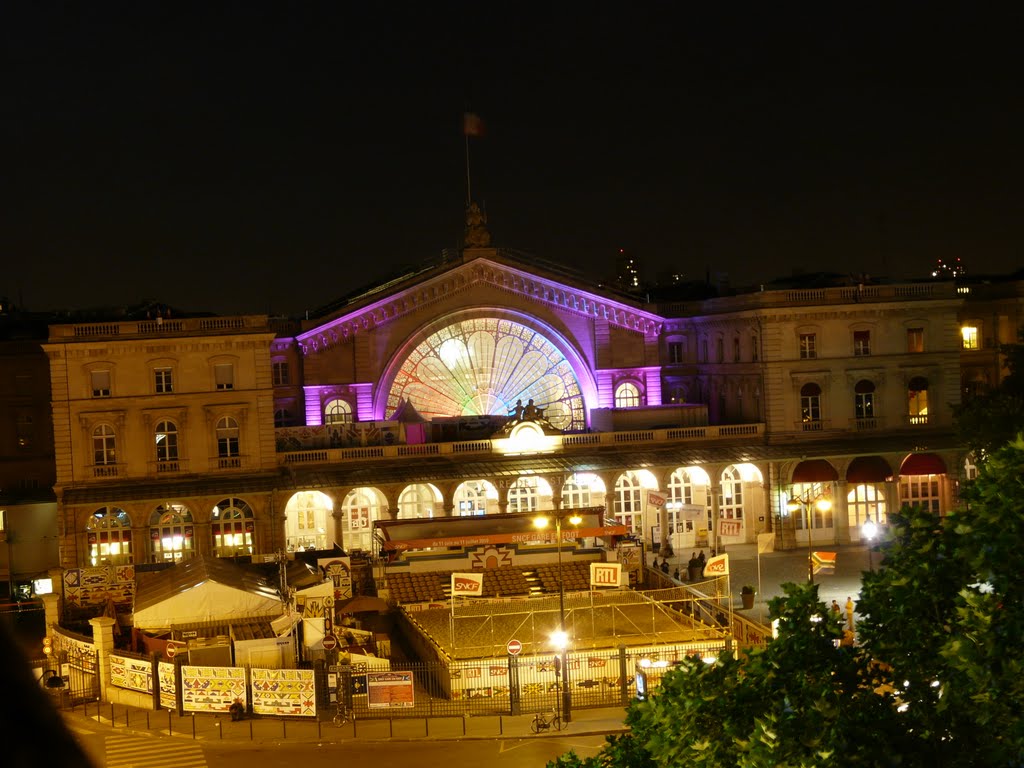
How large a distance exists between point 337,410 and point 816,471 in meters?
25.1

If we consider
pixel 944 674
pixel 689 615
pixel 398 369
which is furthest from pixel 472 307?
pixel 944 674

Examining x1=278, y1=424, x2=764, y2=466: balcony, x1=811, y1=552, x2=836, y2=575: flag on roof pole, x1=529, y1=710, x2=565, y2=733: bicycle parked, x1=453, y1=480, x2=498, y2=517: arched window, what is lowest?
x1=529, y1=710, x2=565, y2=733: bicycle parked

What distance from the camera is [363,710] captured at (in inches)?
1425

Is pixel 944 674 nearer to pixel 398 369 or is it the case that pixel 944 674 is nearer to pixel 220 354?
pixel 220 354

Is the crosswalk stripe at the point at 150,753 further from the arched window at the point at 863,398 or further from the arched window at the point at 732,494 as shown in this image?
the arched window at the point at 863,398

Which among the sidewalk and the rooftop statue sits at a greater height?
the rooftop statue

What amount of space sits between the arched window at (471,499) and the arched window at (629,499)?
22.0 feet

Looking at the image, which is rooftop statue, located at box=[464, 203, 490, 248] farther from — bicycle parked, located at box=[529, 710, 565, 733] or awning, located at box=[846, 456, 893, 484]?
bicycle parked, located at box=[529, 710, 565, 733]

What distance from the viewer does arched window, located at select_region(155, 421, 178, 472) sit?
190 ft

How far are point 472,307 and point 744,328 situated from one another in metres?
14.4

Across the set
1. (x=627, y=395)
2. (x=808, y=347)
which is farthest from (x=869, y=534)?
(x=627, y=395)

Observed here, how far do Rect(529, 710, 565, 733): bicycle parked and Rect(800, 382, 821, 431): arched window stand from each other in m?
31.9

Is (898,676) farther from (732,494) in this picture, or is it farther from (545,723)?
(732,494)

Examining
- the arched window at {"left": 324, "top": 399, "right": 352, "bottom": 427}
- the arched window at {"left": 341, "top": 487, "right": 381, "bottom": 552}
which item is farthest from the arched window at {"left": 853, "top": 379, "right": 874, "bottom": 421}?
the arched window at {"left": 324, "top": 399, "right": 352, "bottom": 427}
